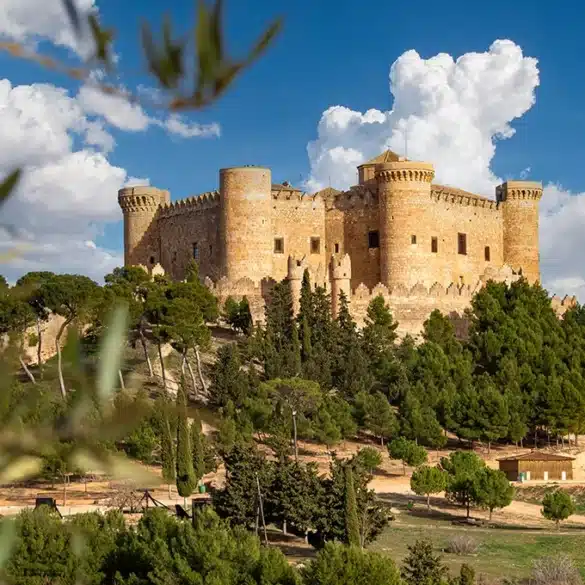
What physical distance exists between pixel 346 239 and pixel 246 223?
3.94 m

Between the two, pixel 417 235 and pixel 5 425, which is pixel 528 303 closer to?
pixel 417 235

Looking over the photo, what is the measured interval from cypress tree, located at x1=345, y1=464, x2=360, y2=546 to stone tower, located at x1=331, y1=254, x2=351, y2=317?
15.2 m

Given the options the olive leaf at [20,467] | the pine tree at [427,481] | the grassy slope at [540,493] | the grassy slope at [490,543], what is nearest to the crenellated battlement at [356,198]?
the grassy slope at [540,493]

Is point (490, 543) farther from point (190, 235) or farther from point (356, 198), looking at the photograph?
point (190, 235)

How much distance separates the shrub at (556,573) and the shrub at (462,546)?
8.07 feet

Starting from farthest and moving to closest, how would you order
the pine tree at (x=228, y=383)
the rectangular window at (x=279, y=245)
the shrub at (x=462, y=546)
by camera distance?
1. the rectangular window at (x=279, y=245)
2. the pine tree at (x=228, y=383)
3. the shrub at (x=462, y=546)

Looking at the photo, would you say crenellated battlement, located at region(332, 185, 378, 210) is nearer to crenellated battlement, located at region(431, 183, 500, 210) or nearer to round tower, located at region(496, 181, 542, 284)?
crenellated battlement, located at region(431, 183, 500, 210)

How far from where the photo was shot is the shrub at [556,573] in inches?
704

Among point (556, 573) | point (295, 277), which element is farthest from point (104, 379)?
point (295, 277)

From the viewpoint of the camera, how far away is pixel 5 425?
5.52 ft

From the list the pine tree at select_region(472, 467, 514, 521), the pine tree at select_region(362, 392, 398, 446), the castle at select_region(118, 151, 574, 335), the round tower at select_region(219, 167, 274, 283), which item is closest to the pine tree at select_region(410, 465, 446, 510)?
the pine tree at select_region(472, 467, 514, 521)

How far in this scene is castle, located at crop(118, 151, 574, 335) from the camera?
123 feet

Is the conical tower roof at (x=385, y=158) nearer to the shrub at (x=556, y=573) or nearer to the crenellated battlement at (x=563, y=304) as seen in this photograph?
the crenellated battlement at (x=563, y=304)

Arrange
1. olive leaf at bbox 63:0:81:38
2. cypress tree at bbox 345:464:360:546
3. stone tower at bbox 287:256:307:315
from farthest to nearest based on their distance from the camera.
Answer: stone tower at bbox 287:256:307:315 < cypress tree at bbox 345:464:360:546 < olive leaf at bbox 63:0:81:38
